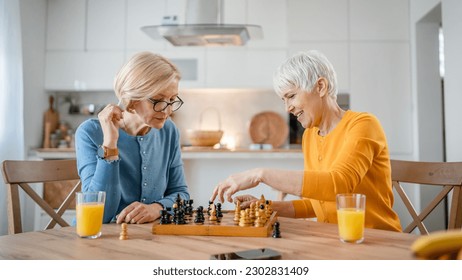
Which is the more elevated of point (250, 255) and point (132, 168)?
point (132, 168)

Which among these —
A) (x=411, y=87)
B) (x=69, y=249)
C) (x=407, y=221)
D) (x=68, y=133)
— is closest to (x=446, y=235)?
(x=69, y=249)

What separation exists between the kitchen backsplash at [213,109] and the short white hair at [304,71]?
257cm

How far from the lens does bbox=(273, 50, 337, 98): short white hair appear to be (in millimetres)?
1341

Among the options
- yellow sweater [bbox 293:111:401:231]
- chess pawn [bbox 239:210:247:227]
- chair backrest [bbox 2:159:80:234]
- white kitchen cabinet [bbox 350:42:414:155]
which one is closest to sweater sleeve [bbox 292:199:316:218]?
yellow sweater [bbox 293:111:401:231]

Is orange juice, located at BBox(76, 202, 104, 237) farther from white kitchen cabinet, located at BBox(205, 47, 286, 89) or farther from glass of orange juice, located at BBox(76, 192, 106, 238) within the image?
white kitchen cabinet, located at BBox(205, 47, 286, 89)

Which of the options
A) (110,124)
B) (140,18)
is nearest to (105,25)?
(140,18)

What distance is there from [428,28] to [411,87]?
467 millimetres

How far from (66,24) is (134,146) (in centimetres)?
279

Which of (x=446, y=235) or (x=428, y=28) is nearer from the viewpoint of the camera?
(x=446, y=235)

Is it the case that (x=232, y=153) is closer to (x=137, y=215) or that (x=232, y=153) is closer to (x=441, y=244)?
(x=137, y=215)

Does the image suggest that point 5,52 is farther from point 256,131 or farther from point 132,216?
point 132,216

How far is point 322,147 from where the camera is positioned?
1.45 meters

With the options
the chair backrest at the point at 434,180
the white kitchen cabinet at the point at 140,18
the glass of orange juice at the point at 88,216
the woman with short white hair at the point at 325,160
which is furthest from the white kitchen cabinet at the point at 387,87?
the glass of orange juice at the point at 88,216

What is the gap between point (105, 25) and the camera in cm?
379
